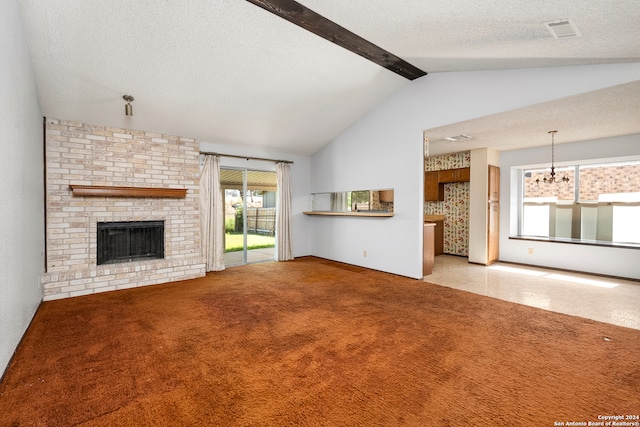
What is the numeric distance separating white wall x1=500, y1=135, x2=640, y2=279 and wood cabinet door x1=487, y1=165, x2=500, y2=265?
0.31 ft

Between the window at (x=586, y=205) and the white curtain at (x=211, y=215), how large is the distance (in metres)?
6.09

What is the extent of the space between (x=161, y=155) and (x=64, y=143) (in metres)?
1.19

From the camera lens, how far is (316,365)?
86.0 inches

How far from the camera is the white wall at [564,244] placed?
4641mm

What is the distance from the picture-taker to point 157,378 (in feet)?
6.65

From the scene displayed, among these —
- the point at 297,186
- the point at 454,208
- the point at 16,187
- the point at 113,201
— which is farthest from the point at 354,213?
the point at 16,187

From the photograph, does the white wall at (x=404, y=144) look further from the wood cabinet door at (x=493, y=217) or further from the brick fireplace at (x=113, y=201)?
the brick fireplace at (x=113, y=201)

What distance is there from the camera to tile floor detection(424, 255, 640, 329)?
3.32 m

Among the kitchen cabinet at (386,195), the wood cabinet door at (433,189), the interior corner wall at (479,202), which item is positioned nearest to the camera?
the kitchen cabinet at (386,195)

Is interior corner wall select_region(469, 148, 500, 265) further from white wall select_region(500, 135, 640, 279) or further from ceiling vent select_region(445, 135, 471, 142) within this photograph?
ceiling vent select_region(445, 135, 471, 142)

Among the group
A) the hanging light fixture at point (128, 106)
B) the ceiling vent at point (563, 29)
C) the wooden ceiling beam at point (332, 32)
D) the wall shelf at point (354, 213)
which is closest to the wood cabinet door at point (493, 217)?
the wall shelf at point (354, 213)

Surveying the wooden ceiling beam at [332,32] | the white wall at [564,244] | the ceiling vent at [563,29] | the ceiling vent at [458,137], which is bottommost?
the white wall at [564,244]

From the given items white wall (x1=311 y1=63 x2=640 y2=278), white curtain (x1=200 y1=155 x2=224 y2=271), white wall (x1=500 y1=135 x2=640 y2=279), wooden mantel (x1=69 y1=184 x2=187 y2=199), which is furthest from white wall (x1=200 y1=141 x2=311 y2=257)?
white wall (x1=500 y1=135 x2=640 y2=279)

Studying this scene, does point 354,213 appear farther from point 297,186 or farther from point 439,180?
point 439,180
